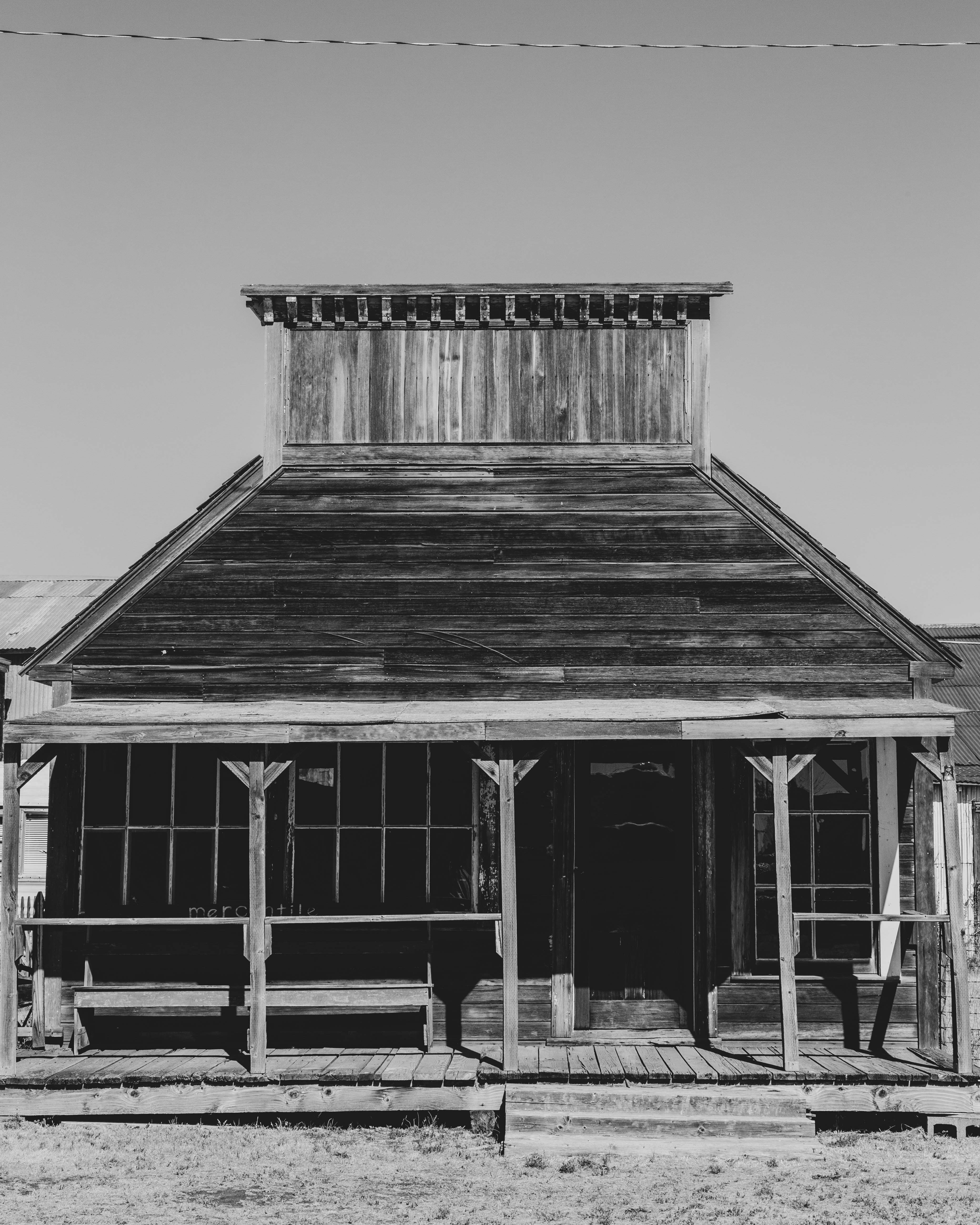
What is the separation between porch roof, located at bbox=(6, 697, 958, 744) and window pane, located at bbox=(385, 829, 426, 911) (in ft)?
4.68

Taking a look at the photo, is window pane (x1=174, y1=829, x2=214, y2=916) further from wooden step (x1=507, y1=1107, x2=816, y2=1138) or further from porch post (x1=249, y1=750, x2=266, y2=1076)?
wooden step (x1=507, y1=1107, x2=816, y2=1138)

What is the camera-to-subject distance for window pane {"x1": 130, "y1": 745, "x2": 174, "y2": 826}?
10891 mm

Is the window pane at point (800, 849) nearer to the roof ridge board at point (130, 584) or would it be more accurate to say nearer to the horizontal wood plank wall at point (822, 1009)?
the horizontal wood plank wall at point (822, 1009)

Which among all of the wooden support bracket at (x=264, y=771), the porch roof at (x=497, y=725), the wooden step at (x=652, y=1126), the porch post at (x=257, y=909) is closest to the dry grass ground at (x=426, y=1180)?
the wooden step at (x=652, y=1126)

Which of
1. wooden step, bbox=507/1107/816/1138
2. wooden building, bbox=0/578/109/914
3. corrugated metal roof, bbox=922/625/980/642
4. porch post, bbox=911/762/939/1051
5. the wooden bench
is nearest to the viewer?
wooden step, bbox=507/1107/816/1138

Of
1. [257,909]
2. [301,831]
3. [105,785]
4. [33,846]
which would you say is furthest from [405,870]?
[33,846]

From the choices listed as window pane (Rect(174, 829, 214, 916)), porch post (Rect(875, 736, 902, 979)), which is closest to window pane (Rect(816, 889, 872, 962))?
porch post (Rect(875, 736, 902, 979))

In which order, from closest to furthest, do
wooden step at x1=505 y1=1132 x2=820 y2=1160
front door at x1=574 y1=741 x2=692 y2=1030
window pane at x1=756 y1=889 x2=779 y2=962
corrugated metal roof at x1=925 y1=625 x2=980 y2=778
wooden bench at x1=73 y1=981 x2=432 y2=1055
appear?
1. wooden step at x1=505 y1=1132 x2=820 y2=1160
2. wooden bench at x1=73 y1=981 x2=432 y2=1055
3. window pane at x1=756 y1=889 x2=779 y2=962
4. front door at x1=574 y1=741 x2=692 y2=1030
5. corrugated metal roof at x1=925 y1=625 x2=980 y2=778

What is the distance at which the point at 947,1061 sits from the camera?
975 centimetres

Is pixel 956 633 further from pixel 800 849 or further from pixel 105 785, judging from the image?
pixel 105 785

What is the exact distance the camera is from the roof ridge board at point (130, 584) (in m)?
10.7

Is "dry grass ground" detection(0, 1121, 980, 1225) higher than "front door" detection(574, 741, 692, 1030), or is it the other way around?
"front door" detection(574, 741, 692, 1030)

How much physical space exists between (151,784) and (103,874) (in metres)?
0.83

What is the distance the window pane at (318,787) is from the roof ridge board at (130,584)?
195cm
